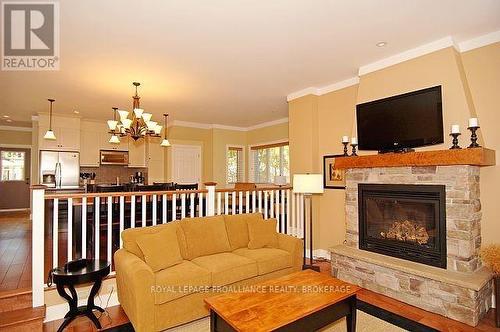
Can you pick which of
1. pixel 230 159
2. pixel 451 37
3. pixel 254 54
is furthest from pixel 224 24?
pixel 230 159

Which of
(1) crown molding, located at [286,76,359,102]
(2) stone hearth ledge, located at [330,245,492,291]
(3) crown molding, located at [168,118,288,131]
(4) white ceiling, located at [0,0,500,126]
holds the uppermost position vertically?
(4) white ceiling, located at [0,0,500,126]

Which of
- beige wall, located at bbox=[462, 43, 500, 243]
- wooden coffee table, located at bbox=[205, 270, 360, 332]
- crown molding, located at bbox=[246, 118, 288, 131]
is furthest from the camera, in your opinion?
crown molding, located at bbox=[246, 118, 288, 131]

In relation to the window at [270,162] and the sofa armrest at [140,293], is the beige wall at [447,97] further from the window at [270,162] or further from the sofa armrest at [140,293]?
the sofa armrest at [140,293]

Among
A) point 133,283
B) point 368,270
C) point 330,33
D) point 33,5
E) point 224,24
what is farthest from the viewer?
point 368,270

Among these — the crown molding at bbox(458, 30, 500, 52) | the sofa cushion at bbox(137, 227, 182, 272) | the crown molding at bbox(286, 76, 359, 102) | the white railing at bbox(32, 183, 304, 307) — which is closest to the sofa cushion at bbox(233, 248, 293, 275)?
the sofa cushion at bbox(137, 227, 182, 272)

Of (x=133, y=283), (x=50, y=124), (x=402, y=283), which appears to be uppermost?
(x=50, y=124)

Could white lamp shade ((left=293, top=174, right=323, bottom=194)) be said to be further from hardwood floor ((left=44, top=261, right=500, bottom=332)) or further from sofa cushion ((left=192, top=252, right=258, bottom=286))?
hardwood floor ((left=44, top=261, right=500, bottom=332))

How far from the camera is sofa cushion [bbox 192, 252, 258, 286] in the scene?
9.49 feet

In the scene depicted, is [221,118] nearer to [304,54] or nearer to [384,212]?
[304,54]

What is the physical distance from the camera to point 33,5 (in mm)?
2602

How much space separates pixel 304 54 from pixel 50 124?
21.6ft

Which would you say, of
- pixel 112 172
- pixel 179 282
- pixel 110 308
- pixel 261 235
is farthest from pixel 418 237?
pixel 112 172

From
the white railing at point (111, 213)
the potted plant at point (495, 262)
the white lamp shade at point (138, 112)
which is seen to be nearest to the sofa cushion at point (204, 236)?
the white railing at point (111, 213)

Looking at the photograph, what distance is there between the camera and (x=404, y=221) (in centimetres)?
353
